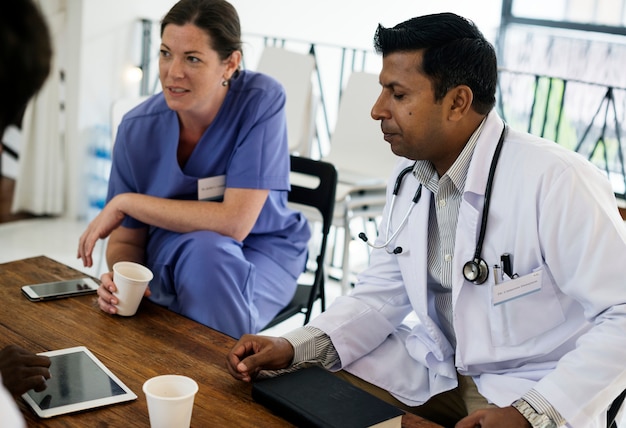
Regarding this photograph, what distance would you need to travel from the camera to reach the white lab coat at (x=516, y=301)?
1335 millimetres

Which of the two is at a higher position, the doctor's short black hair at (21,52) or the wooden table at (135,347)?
the doctor's short black hair at (21,52)

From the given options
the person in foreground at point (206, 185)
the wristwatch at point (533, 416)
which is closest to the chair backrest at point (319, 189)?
the person in foreground at point (206, 185)

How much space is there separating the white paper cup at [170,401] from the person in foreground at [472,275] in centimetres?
21

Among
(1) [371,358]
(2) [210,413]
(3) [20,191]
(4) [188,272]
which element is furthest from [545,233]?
(3) [20,191]

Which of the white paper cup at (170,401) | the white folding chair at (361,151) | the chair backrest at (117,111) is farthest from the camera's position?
the white folding chair at (361,151)

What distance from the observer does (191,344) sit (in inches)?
60.2

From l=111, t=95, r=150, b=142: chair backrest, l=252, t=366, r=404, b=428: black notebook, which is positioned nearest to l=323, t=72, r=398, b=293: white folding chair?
l=111, t=95, r=150, b=142: chair backrest

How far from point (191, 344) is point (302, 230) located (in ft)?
2.80

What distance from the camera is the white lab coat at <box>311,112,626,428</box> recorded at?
1335mm

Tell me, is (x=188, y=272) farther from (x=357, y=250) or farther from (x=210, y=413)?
(x=357, y=250)

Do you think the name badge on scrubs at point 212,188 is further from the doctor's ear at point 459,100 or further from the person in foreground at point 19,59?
the person in foreground at point 19,59

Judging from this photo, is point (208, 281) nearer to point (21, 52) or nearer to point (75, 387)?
point (75, 387)

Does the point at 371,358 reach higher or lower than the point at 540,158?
lower

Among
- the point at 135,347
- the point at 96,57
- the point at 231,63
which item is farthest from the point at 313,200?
the point at 96,57
